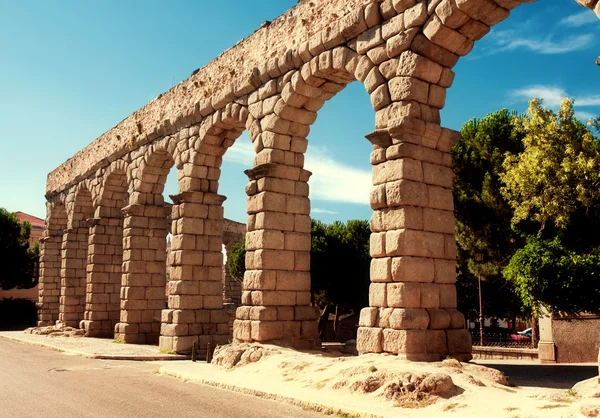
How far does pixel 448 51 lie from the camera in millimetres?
9352

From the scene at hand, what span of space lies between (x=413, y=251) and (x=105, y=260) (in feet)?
47.7

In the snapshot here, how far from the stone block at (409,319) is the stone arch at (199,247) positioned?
23.0ft

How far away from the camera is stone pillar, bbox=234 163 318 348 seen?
11648mm

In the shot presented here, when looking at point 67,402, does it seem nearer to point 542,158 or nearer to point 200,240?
point 200,240

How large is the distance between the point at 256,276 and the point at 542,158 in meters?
9.45

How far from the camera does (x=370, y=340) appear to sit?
873 centimetres

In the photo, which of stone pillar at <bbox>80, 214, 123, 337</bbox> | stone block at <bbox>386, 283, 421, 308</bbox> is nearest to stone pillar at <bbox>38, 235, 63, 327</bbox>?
stone pillar at <bbox>80, 214, 123, 337</bbox>

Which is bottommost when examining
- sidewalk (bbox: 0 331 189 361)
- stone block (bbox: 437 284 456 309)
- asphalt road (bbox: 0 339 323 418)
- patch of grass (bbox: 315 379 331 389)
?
sidewalk (bbox: 0 331 189 361)

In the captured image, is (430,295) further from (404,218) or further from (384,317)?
(404,218)

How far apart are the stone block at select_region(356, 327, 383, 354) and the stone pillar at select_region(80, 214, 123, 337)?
13.8 m

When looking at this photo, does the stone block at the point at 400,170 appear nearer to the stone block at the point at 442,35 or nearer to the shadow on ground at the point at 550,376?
the stone block at the point at 442,35

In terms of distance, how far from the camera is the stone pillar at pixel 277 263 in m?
11.6

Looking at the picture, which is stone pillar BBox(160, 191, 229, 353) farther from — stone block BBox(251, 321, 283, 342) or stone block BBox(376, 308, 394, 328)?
stone block BBox(376, 308, 394, 328)

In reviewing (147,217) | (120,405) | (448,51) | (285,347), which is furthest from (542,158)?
(120,405)
